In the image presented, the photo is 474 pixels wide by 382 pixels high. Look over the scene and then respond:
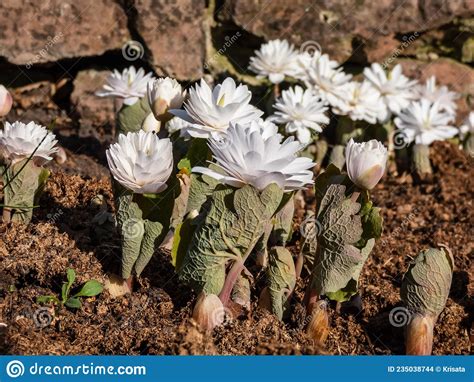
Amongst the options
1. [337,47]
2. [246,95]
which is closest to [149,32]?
[337,47]

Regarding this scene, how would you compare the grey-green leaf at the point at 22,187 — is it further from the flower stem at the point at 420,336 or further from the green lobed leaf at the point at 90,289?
the flower stem at the point at 420,336

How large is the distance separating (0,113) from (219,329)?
3.49ft

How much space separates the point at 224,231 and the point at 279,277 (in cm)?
25

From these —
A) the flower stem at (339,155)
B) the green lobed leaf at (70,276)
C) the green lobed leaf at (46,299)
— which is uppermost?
the green lobed leaf at (70,276)

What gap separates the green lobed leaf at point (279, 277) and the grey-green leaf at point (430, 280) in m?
0.32

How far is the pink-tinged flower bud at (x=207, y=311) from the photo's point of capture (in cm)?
205

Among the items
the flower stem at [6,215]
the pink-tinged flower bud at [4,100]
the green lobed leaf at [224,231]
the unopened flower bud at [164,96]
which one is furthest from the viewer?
the pink-tinged flower bud at [4,100]

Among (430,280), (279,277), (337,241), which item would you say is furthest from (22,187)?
(430,280)

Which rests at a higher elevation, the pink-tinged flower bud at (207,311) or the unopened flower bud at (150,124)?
the unopened flower bud at (150,124)

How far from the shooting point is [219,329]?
81.6 inches

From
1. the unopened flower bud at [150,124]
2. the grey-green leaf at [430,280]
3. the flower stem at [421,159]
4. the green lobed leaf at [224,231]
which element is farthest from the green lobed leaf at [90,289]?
the flower stem at [421,159]

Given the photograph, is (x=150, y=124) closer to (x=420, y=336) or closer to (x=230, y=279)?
(x=230, y=279)

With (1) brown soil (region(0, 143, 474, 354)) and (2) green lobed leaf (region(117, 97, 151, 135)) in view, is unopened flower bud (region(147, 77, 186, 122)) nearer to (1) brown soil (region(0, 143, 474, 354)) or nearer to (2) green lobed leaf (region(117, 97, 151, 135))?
(1) brown soil (region(0, 143, 474, 354))

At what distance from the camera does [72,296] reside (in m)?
2.15
